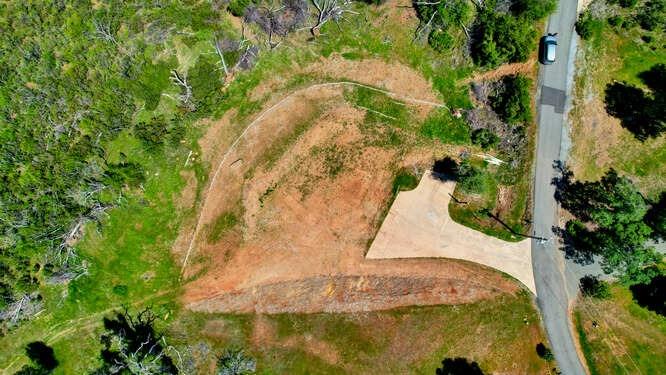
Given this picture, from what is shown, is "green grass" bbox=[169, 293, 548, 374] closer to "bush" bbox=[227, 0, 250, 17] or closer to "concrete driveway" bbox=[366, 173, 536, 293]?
"concrete driveway" bbox=[366, 173, 536, 293]

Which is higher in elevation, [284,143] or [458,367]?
[284,143]

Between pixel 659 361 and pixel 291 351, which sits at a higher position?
pixel 291 351

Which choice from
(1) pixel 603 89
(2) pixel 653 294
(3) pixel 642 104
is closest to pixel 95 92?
(1) pixel 603 89

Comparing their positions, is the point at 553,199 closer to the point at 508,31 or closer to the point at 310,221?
the point at 508,31

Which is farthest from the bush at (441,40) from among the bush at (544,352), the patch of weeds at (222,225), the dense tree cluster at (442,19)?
the bush at (544,352)

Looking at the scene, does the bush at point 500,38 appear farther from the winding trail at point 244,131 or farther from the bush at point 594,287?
the bush at point 594,287

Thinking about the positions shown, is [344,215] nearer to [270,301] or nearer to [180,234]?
[270,301]

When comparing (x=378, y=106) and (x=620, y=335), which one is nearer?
(x=620, y=335)

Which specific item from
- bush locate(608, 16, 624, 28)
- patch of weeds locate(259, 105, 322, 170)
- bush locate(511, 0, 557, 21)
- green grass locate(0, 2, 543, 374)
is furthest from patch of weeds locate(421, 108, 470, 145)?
bush locate(608, 16, 624, 28)

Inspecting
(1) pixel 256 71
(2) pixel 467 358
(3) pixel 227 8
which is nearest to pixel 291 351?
(2) pixel 467 358
